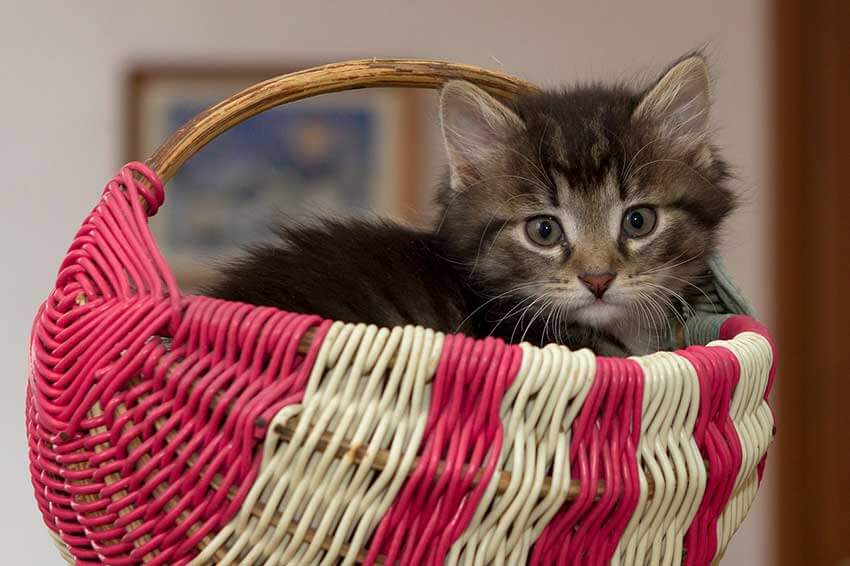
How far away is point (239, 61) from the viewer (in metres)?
2.65

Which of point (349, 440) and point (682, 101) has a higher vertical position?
Answer: point (682, 101)

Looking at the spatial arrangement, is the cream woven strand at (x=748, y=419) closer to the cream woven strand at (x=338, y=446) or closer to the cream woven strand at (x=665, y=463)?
the cream woven strand at (x=665, y=463)

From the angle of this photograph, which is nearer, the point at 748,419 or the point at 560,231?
the point at 748,419

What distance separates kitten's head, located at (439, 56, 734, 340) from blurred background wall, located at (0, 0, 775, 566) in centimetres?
129

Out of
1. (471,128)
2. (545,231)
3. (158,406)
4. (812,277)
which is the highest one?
(471,128)

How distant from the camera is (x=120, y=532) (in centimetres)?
85

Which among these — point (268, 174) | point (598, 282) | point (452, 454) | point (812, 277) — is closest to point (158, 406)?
point (452, 454)

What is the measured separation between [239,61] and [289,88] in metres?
1.60

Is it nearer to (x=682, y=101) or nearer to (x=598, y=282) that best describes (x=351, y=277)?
(x=598, y=282)

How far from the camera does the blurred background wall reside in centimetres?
259

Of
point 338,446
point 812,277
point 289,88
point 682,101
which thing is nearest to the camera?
point 338,446

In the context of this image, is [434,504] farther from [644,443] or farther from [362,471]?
[644,443]

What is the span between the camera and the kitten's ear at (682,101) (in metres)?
1.36

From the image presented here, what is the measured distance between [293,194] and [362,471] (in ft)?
6.52
